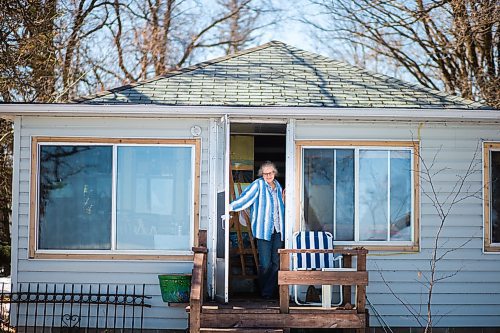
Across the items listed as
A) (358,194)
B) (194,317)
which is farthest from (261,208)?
(194,317)

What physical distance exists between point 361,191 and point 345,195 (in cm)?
21

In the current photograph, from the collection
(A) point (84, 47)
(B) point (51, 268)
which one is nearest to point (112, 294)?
(B) point (51, 268)

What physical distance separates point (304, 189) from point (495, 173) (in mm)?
2453

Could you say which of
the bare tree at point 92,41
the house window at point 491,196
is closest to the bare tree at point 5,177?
the bare tree at point 92,41

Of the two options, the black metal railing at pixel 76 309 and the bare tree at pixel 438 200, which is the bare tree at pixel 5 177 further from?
the bare tree at pixel 438 200

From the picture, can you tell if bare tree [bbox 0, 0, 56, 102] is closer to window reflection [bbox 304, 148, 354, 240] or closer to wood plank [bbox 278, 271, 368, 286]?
window reflection [bbox 304, 148, 354, 240]

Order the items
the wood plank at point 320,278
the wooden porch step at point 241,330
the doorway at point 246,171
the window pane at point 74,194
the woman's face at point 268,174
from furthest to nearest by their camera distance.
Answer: the doorway at point 246,171 → the woman's face at point 268,174 → the window pane at point 74,194 → the wood plank at point 320,278 → the wooden porch step at point 241,330

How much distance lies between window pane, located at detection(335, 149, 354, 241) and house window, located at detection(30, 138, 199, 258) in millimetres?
1771

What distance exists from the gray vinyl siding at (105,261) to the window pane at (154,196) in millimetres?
200

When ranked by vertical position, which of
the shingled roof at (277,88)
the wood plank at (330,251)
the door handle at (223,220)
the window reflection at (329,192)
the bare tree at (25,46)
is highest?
the bare tree at (25,46)

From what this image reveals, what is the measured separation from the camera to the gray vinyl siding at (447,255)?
32.5 feet

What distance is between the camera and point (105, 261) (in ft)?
32.4

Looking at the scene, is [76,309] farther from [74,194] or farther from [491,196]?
[491,196]

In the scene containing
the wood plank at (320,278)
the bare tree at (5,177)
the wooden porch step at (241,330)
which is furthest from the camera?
the bare tree at (5,177)
